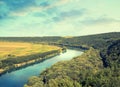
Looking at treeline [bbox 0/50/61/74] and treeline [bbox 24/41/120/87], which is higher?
treeline [bbox 24/41/120/87]

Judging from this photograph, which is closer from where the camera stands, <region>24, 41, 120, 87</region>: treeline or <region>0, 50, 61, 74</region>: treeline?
<region>24, 41, 120, 87</region>: treeline

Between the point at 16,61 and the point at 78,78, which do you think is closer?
the point at 78,78

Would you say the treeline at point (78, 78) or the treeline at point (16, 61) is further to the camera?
the treeline at point (16, 61)

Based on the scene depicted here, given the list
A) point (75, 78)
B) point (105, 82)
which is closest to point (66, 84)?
point (105, 82)

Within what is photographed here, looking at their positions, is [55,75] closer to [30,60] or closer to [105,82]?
[105,82]

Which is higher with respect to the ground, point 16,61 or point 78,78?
point 78,78

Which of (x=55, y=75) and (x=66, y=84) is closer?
(x=66, y=84)

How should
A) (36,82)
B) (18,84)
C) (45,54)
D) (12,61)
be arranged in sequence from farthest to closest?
1. (45,54)
2. (12,61)
3. (18,84)
4. (36,82)

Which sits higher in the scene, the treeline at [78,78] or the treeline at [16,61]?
the treeline at [78,78]

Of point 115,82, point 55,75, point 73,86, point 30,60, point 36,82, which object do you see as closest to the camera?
point 73,86
